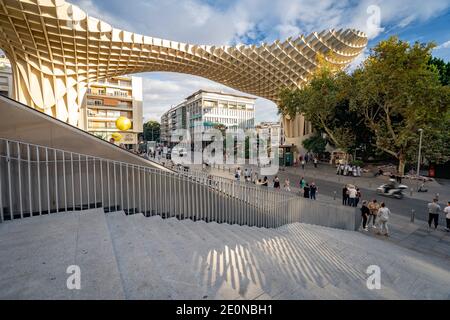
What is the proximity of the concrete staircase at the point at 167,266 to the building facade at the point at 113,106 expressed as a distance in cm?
4120

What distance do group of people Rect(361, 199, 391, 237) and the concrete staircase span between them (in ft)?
11.3

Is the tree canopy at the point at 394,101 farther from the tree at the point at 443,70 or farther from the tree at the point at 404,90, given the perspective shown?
the tree at the point at 443,70

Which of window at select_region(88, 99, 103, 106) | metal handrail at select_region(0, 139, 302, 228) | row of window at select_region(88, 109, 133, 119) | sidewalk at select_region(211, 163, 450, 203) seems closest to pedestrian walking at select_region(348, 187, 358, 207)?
sidewalk at select_region(211, 163, 450, 203)

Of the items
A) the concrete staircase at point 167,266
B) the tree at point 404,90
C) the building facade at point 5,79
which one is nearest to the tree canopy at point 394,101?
the tree at point 404,90

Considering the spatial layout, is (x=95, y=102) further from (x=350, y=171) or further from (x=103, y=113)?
(x=350, y=171)

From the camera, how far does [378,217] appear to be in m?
8.89

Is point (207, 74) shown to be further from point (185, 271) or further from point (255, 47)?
point (185, 271)

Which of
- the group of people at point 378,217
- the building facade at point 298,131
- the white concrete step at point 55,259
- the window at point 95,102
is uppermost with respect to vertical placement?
the window at point 95,102

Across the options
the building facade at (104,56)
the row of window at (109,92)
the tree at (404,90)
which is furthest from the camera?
the row of window at (109,92)

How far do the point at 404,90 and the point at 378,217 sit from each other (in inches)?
560

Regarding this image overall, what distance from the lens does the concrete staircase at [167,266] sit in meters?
2.25

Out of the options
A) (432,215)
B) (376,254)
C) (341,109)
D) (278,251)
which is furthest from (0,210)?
(341,109)

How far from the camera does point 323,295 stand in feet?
9.16

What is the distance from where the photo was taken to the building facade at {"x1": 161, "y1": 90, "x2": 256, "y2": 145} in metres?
70.1
